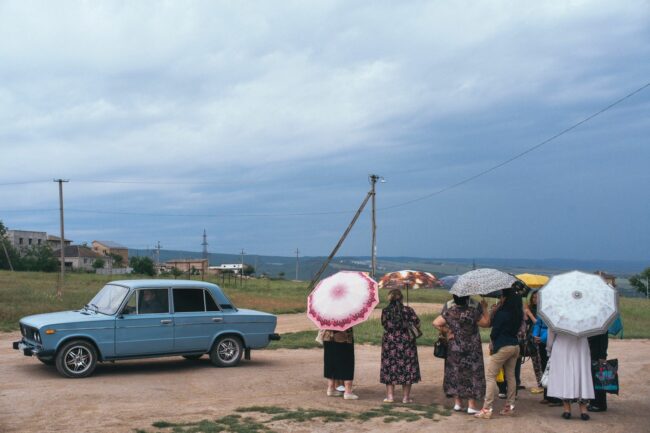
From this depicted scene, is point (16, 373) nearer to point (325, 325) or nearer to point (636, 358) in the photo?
point (325, 325)

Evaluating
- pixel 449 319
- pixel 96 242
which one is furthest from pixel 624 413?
pixel 96 242

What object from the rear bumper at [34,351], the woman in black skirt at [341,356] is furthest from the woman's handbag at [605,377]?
the rear bumper at [34,351]

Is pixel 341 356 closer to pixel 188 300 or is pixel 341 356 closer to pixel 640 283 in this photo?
pixel 188 300

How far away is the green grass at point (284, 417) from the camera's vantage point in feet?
28.8

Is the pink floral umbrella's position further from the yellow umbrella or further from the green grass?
the yellow umbrella

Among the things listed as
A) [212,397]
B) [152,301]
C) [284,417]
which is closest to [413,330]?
[284,417]

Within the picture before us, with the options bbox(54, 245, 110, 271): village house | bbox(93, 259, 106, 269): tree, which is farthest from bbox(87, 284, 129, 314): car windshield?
bbox(54, 245, 110, 271): village house

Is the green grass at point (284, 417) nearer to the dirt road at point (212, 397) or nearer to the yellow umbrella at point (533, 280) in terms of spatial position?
the dirt road at point (212, 397)

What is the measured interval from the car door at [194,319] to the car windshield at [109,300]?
98 centimetres

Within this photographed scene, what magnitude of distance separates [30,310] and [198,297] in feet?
48.4

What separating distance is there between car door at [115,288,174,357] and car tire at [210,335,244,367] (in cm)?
96

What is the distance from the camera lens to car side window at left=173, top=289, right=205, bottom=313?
45.4 ft

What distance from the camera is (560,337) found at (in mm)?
9820

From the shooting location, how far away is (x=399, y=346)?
1085 cm
